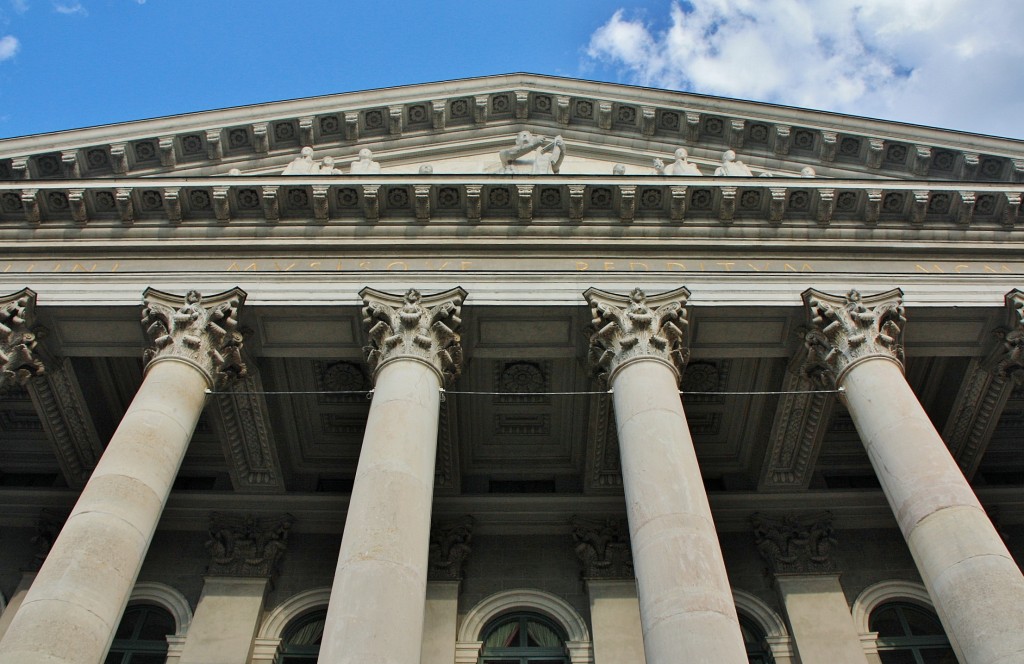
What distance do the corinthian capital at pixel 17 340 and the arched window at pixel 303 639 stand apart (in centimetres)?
659

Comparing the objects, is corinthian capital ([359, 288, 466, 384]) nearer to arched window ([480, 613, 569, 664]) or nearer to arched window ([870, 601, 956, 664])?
arched window ([480, 613, 569, 664])

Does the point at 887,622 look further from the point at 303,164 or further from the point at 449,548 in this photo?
the point at 303,164

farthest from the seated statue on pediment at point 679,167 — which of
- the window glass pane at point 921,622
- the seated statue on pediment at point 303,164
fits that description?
the window glass pane at point 921,622

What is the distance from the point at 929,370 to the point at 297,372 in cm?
1255

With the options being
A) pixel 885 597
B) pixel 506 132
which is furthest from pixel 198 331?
pixel 885 597

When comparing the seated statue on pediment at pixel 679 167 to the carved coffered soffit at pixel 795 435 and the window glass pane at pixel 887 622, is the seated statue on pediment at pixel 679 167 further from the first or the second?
the window glass pane at pixel 887 622

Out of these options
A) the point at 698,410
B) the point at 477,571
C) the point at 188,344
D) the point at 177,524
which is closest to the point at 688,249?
the point at 698,410

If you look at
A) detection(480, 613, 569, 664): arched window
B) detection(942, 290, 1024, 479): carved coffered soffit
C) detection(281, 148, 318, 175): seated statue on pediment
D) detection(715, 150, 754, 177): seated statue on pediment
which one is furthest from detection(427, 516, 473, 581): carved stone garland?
detection(942, 290, 1024, 479): carved coffered soffit

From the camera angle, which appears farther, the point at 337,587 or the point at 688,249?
the point at 688,249

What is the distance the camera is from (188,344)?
545 inches

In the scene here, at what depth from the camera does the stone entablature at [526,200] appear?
1623cm

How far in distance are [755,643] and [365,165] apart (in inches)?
486

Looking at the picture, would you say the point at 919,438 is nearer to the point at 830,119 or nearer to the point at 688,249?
the point at 688,249

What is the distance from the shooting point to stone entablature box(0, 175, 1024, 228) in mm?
16234
